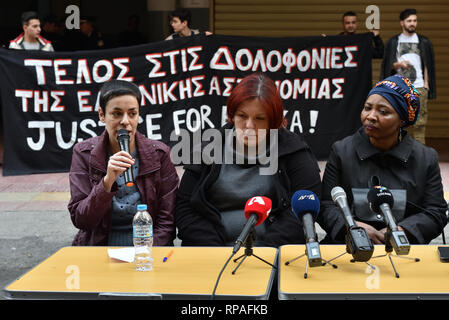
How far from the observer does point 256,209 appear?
2.82 meters

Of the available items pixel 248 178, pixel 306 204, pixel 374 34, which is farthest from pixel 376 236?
pixel 374 34

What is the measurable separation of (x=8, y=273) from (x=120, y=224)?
205 centimetres

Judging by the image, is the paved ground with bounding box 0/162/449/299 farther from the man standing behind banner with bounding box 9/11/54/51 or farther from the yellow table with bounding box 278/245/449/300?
the yellow table with bounding box 278/245/449/300

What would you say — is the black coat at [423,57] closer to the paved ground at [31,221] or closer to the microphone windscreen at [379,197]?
the paved ground at [31,221]

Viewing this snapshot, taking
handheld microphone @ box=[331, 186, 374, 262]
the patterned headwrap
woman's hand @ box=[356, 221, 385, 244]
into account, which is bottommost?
woman's hand @ box=[356, 221, 385, 244]

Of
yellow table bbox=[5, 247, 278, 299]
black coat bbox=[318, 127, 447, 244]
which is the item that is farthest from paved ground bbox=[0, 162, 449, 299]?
black coat bbox=[318, 127, 447, 244]

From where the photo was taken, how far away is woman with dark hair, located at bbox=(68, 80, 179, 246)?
388cm

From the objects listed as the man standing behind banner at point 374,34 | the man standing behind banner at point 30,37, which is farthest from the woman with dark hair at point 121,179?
the man standing behind banner at point 374,34

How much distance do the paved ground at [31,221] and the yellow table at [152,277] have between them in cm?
234

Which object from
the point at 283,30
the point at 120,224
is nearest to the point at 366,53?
the point at 283,30

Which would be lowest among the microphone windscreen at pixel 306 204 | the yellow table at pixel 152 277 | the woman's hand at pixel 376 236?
the woman's hand at pixel 376 236

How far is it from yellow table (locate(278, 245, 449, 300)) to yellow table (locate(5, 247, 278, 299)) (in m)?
0.11

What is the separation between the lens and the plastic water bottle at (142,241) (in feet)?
10.2
